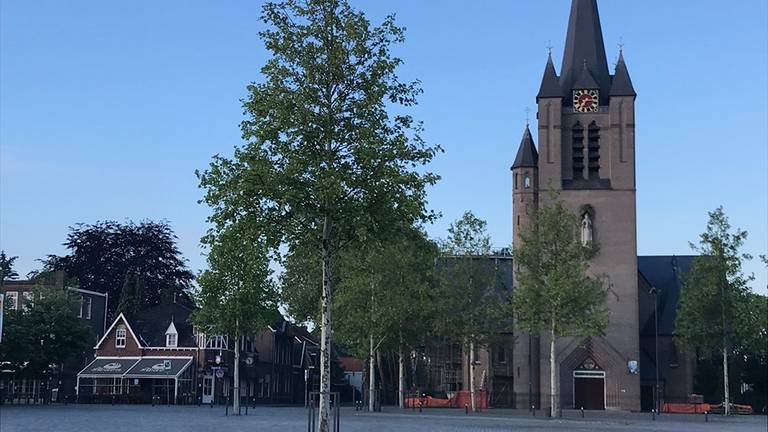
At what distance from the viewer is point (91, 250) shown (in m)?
90.1

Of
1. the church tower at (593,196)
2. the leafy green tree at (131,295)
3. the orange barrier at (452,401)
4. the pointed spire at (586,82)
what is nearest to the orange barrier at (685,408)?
the church tower at (593,196)

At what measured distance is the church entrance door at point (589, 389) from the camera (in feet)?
228

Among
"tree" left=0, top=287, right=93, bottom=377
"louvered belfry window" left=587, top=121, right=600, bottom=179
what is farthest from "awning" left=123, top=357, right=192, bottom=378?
"louvered belfry window" left=587, top=121, right=600, bottom=179

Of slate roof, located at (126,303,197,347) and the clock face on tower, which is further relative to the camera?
slate roof, located at (126,303,197,347)

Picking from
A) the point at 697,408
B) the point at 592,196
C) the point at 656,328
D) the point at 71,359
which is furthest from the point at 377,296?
the point at 71,359

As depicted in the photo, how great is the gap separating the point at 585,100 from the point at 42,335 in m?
42.3

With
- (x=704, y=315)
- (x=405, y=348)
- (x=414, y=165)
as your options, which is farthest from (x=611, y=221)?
(x=414, y=165)

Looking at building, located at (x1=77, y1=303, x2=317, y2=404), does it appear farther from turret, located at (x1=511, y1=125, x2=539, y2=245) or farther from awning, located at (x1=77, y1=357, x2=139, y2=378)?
turret, located at (x1=511, y1=125, x2=539, y2=245)

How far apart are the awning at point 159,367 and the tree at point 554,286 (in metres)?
34.9

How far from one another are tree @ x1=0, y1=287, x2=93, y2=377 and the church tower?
32.2 meters

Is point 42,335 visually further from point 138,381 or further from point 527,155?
point 527,155

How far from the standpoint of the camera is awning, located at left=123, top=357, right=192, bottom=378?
3088 inches

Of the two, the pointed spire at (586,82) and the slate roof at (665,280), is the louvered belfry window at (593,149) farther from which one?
the slate roof at (665,280)

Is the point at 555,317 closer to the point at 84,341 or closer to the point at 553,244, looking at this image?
the point at 553,244
